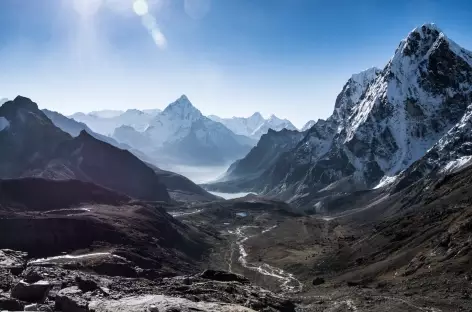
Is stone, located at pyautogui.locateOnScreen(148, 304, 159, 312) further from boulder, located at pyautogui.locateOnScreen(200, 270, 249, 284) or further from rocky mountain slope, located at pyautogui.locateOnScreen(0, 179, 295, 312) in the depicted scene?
boulder, located at pyautogui.locateOnScreen(200, 270, 249, 284)

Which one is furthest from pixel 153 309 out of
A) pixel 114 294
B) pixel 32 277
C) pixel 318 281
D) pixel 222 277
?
pixel 318 281

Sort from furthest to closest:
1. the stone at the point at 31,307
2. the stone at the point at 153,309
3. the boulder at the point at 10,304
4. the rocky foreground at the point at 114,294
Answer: the rocky foreground at the point at 114,294 → the stone at the point at 153,309 → the boulder at the point at 10,304 → the stone at the point at 31,307

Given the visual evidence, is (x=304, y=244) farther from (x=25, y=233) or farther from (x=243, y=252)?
(x=25, y=233)

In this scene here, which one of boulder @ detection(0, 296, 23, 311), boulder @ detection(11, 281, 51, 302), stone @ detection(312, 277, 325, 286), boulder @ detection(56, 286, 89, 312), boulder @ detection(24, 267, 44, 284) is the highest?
boulder @ detection(24, 267, 44, 284)

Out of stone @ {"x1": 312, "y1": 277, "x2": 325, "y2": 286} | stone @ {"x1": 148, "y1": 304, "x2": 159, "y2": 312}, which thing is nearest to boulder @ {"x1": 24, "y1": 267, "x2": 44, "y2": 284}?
stone @ {"x1": 148, "y1": 304, "x2": 159, "y2": 312}

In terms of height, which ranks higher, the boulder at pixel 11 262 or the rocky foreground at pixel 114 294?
the boulder at pixel 11 262

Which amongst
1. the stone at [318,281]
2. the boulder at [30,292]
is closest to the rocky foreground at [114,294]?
the boulder at [30,292]

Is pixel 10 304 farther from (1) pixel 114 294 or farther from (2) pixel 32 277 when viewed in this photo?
(2) pixel 32 277

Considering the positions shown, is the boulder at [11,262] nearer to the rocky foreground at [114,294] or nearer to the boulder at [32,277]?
the rocky foreground at [114,294]

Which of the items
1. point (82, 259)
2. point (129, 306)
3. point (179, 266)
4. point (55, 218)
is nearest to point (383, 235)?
point (179, 266)

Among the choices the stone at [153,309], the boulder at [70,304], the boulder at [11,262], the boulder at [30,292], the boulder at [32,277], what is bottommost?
the stone at [153,309]
